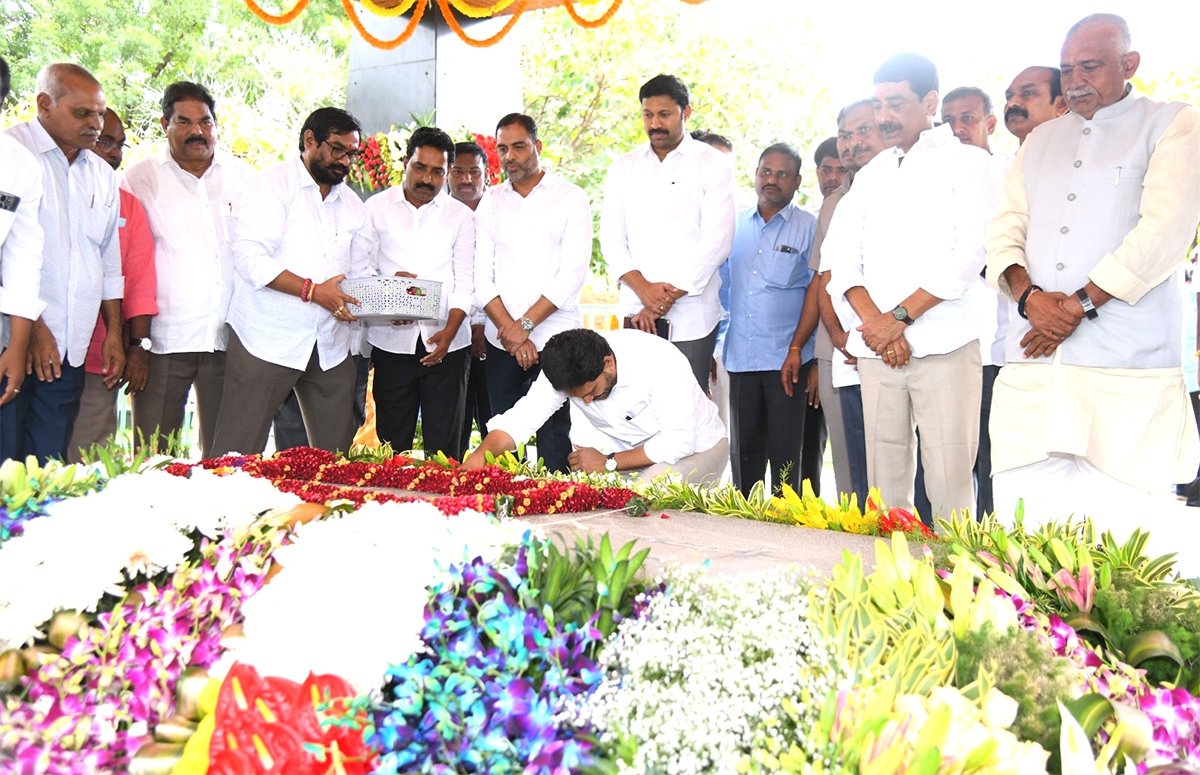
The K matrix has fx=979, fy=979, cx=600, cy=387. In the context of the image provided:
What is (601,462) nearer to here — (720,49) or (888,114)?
(888,114)

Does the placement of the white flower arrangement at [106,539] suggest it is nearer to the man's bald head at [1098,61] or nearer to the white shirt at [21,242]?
the white shirt at [21,242]

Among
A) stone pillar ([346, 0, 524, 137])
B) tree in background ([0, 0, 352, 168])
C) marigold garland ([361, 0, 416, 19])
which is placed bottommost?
stone pillar ([346, 0, 524, 137])

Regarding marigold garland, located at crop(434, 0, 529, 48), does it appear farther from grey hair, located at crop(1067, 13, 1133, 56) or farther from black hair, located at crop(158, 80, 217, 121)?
grey hair, located at crop(1067, 13, 1133, 56)

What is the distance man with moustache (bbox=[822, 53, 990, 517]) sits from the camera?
11.9 feet

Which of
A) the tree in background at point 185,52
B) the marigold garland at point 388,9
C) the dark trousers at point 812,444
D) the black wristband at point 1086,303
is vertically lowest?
the dark trousers at point 812,444

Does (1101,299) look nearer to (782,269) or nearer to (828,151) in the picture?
(782,269)

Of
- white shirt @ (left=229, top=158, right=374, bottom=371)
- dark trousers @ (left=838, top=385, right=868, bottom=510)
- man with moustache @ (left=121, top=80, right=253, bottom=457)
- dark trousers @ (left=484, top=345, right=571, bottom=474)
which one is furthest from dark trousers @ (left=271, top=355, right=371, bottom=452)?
dark trousers @ (left=838, top=385, right=868, bottom=510)

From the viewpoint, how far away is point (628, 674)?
4.17ft

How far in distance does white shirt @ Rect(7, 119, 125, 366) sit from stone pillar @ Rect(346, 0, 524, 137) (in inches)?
100

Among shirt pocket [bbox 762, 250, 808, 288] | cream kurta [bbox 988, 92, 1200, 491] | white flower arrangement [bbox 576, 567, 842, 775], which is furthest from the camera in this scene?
shirt pocket [bbox 762, 250, 808, 288]

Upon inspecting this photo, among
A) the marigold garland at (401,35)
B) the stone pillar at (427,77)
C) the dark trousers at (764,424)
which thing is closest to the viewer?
the dark trousers at (764,424)

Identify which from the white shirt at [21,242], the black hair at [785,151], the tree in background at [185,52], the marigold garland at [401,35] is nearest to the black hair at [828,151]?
the black hair at [785,151]

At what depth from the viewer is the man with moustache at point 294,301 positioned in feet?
14.2

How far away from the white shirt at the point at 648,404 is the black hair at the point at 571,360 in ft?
0.43
